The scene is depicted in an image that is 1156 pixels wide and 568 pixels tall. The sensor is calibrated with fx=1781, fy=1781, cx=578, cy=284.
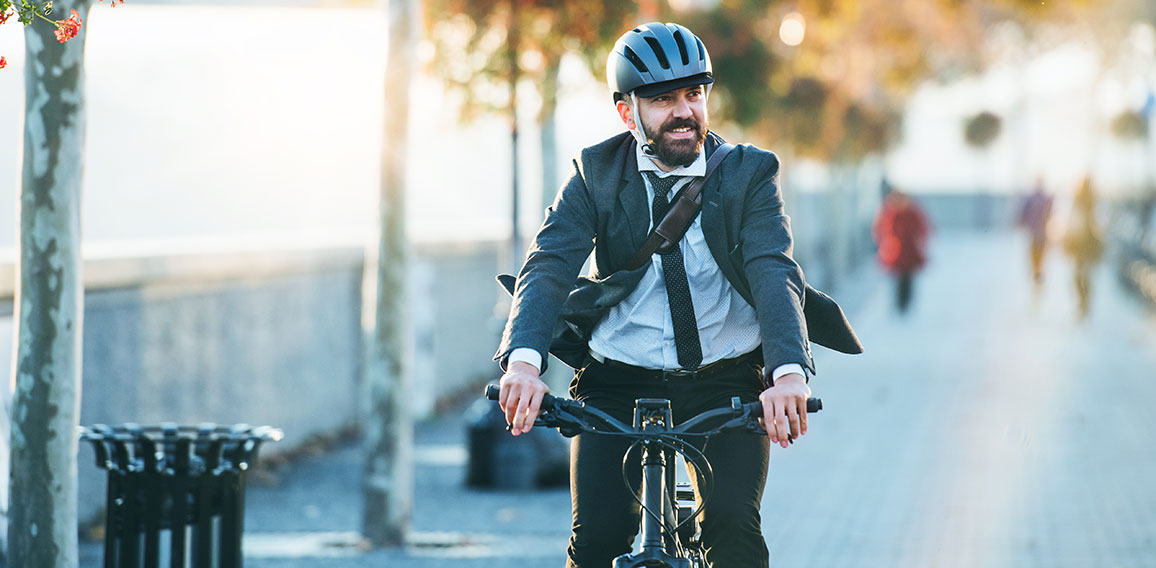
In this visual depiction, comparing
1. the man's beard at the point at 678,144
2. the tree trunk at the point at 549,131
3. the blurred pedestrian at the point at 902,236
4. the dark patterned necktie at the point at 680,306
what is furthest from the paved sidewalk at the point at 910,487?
the blurred pedestrian at the point at 902,236

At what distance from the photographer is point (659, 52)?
156 inches

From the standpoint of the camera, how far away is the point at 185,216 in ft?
51.4

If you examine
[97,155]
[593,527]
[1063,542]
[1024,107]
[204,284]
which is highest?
[1024,107]

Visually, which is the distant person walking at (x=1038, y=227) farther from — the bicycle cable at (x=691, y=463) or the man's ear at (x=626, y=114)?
the bicycle cable at (x=691, y=463)

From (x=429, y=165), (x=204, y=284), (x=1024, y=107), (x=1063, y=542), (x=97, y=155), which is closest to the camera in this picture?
(x=1063, y=542)

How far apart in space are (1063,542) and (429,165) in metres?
12.6

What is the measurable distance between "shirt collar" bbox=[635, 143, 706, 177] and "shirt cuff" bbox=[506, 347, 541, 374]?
620 millimetres


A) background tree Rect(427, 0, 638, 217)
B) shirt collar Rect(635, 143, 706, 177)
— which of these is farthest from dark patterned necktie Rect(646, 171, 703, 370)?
background tree Rect(427, 0, 638, 217)

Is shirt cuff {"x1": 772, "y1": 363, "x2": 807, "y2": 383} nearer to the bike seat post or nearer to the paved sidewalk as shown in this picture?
the bike seat post

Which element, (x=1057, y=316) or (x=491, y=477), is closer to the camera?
(x=491, y=477)

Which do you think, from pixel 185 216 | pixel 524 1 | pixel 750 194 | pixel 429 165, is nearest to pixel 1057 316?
pixel 429 165

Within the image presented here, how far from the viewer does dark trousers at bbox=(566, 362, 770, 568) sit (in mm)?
3904

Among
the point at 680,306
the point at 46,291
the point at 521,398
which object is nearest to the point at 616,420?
the point at 521,398

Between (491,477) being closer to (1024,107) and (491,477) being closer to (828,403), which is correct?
(828,403)
